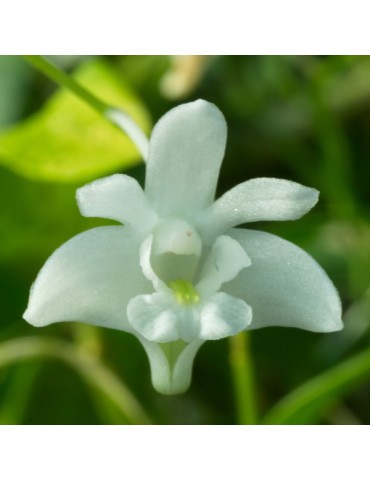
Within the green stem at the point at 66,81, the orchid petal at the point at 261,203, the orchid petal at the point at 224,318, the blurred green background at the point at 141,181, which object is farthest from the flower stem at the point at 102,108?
the blurred green background at the point at 141,181

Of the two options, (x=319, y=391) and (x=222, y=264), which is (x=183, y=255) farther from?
(x=319, y=391)

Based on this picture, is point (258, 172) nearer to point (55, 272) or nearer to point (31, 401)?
point (31, 401)

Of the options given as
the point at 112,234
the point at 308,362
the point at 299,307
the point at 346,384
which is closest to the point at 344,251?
the point at 308,362

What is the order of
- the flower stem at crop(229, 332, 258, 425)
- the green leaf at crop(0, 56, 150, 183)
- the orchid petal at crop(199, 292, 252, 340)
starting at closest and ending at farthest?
the orchid petal at crop(199, 292, 252, 340)
the flower stem at crop(229, 332, 258, 425)
the green leaf at crop(0, 56, 150, 183)

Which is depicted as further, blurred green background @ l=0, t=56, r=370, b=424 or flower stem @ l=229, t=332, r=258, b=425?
blurred green background @ l=0, t=56, r=370, b=424

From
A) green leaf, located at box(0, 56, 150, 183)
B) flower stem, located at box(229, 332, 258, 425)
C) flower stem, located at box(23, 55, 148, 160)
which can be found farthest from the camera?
green leaf, located at box(0, 56, 150, 183)

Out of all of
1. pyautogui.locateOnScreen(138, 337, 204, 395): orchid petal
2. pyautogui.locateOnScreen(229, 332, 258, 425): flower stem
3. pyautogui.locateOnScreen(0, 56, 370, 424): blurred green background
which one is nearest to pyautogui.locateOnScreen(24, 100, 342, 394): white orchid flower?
pyautogui.locateOnScreen(138, 337, 204, 395): orchid petal

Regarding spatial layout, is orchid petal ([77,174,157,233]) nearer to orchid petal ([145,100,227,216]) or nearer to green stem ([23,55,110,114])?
orchid petal ([145,100,227,216])
